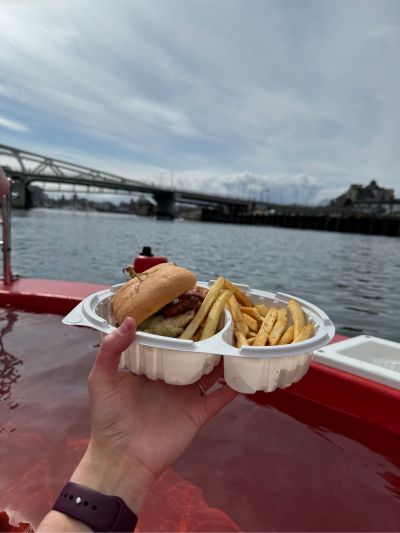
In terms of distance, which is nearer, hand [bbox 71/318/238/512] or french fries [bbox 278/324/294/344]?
hand [bbox 71/318/238/512]

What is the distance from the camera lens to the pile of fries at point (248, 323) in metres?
1.93

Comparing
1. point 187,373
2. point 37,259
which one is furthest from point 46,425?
point 37,259

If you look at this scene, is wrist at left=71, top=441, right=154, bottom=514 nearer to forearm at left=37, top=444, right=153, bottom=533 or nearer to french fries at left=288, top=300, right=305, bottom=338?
forearm at left=37, top=444, right=153, bottom=533

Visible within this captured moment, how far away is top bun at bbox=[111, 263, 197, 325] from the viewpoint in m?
1.88

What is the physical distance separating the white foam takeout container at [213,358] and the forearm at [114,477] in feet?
1.34

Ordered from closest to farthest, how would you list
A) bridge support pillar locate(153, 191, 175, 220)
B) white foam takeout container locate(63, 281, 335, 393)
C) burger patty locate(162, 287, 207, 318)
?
white foam takeout container locate(63, 281, 335, 393), burger patty locate(162, 287, 207, 318), bridge support pillar locate(153, 191, 175, 220)

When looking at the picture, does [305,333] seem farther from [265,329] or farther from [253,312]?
[253,312]

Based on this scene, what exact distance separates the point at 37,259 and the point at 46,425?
26.6 meters

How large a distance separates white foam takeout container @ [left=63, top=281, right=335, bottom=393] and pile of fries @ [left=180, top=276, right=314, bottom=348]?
9 cm

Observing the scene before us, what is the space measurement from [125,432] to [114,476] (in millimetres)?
162

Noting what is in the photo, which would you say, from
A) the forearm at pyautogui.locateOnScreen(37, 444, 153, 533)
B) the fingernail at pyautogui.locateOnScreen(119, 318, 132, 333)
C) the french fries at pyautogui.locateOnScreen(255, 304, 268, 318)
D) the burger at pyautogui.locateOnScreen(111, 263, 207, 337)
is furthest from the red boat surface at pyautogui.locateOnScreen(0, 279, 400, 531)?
the fingernail at pyautogui.locateOnScreen(119, 318, 132, 333)

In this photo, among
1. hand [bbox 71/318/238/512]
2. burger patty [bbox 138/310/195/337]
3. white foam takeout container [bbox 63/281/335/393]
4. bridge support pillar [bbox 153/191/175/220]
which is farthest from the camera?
bridge support pillar [bbox 153/191/175/220]

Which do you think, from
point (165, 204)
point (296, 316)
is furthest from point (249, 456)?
point (165, 204)

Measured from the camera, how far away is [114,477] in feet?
4.58
